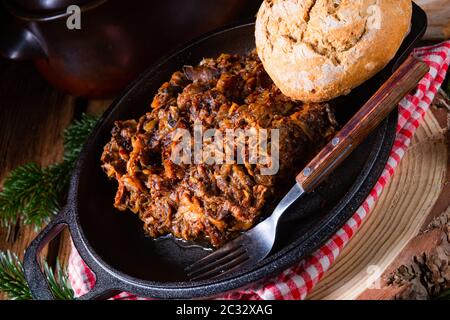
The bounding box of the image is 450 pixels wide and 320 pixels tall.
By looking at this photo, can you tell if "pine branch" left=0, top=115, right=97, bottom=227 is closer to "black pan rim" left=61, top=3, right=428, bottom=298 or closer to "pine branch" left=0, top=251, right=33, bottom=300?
"pine branch" left=0, top=251, right=33, bottom=300

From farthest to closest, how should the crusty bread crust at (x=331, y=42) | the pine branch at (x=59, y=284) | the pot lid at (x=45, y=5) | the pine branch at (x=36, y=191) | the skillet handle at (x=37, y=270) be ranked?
the pine branch at (x=36, y=191) → the pot lid at (x=45, y=5) → the pine branch at (x=59, y=284) → the skillet handle at (x=37, y=270) → the crusty bread crust at (x=331, y=42)

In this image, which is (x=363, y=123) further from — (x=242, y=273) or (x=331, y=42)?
(x=242, y=273)

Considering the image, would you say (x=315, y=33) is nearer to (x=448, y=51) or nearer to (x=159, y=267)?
(x=448, y=51)

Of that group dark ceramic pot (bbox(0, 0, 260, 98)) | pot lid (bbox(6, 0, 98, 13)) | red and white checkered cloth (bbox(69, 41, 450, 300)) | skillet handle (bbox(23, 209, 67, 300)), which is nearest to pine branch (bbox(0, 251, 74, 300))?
red and white checkered cloth (bbox(69, 41, 450, 300))

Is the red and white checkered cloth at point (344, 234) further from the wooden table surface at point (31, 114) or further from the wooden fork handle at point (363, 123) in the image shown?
the wooden table surface at point (31, 114)

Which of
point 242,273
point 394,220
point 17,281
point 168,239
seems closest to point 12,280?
point 17,281

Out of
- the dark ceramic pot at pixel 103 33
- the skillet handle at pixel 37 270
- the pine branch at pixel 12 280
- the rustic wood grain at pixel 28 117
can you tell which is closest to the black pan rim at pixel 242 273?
the skillet handle at pixel 37 270
